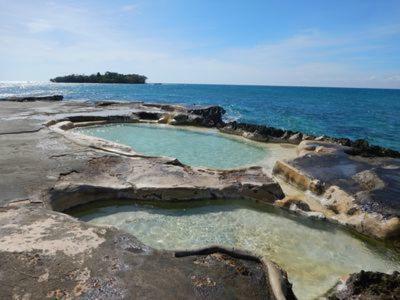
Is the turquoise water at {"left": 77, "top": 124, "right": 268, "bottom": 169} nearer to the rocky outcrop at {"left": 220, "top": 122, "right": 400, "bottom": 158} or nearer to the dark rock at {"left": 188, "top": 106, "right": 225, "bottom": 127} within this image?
the rocky outcrop at {"left": 220, "top": 122, "right": 400, "bottom": 158}

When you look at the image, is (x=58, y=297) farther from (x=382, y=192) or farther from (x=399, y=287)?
(x=382, y=192)

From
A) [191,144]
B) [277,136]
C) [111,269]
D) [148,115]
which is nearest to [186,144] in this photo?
[191,144]

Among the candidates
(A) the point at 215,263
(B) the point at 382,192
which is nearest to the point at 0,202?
(A) the point at 215,263

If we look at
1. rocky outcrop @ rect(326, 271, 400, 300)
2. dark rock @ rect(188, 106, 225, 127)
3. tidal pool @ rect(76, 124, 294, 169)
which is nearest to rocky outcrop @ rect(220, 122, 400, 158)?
tidal pool @ rect(76, 124, 294, 169)

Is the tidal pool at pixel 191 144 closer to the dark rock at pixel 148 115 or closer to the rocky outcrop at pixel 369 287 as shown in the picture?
the dark rock at pixel 148 115

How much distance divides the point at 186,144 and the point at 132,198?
9509 millimetres

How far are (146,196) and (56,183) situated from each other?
243 cm

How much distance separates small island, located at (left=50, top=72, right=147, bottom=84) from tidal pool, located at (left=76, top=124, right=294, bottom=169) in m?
112

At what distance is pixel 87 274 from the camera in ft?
18.5

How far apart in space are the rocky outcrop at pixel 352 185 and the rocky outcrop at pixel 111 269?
4.35 metres

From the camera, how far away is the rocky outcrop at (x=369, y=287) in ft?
19.3

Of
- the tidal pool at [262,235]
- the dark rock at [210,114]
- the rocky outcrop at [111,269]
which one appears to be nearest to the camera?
the rocky outcrop at [111,269]

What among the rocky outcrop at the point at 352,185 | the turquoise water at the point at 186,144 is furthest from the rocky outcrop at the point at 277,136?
the rocky outcrop at the point at 352,185

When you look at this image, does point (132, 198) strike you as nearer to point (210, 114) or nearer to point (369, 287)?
point (369, 287)
